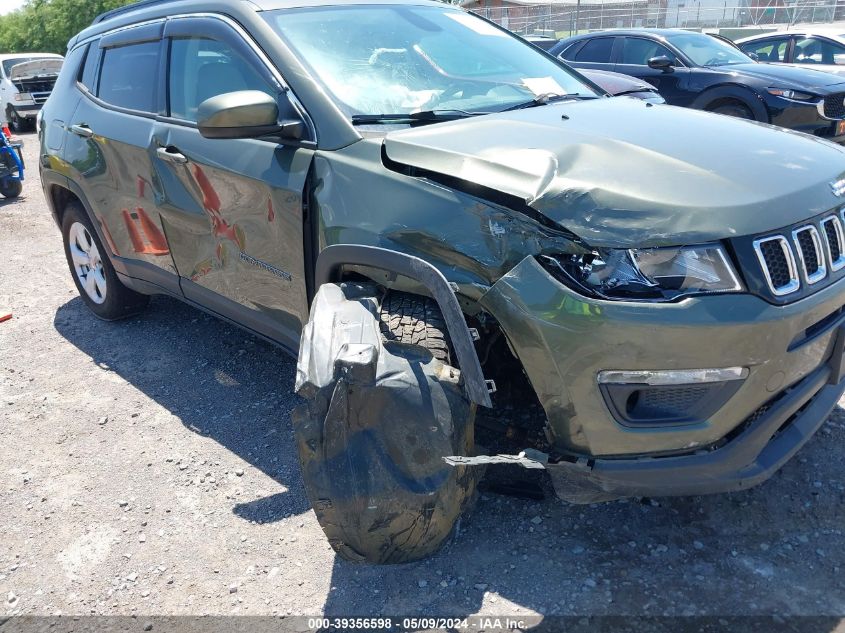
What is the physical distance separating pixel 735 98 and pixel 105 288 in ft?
22.3

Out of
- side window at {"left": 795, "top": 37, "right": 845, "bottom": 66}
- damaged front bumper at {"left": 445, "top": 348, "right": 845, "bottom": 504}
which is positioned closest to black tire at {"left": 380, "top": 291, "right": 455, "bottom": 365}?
damaged front bumper at {"left": 445, "top": 348, "right": 845, "bottom": 504}

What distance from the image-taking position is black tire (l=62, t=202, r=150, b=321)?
178 inches

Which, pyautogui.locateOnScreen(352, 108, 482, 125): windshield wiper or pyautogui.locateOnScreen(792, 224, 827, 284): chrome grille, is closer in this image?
pyautogui.locateOnScreen(792, 224, 827, 284): chrome grille

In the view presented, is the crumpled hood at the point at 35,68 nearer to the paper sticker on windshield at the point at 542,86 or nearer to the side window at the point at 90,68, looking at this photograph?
the side window at the point at 90,68

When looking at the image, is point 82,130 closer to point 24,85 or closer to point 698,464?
point 698,464

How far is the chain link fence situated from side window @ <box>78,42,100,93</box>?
1112 inches

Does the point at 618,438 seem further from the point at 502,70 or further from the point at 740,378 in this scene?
the point at 502,70

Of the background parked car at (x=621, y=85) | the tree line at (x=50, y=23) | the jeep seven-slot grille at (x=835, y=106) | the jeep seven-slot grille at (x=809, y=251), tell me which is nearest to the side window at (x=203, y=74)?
the jeep seven-slot grille at (x=809, y=251)

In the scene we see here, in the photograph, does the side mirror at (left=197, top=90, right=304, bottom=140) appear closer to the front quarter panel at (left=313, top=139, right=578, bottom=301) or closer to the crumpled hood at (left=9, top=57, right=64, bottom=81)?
the front quarter panel at (left=313, top=139, right=578, bottom=301)

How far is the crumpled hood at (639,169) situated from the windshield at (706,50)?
6.67 metres

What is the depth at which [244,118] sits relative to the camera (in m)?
2.67

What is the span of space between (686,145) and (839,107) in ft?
21.3

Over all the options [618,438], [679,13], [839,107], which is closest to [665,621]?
[618,438]

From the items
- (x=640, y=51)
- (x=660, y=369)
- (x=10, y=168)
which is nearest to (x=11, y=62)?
(x=10, y=168)
